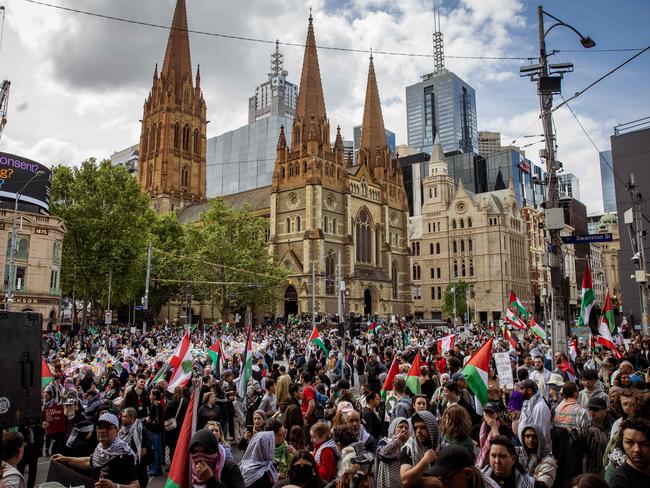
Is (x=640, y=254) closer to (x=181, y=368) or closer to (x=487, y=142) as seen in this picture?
(x=181, y=368)

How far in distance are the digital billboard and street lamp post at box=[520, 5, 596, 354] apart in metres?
32.4

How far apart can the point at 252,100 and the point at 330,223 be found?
11095cm

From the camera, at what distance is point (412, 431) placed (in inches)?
204

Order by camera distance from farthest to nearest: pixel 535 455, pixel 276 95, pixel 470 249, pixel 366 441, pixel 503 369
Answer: pixel 276 95
pixel 470 249
pixel 503 369
pixel 366 441
pixel 535 455

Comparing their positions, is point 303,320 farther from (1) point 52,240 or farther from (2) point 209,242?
(1) point 52,240

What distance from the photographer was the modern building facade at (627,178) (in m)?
30.1

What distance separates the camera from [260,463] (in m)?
5.29

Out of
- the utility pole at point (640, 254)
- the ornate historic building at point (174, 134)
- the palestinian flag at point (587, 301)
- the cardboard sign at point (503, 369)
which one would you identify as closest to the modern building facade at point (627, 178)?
the utility pole at point (640, 254)

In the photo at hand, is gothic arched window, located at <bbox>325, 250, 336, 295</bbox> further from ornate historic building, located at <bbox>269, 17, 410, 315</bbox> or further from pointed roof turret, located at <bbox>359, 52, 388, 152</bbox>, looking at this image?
pointed roof turret, located at <bbox>359, 52, 388, 152</bbox>

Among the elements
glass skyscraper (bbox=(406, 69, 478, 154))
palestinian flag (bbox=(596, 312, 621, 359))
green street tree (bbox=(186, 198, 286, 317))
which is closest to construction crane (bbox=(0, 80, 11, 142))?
green street tree (bbox=(186, 198, 286, 317))

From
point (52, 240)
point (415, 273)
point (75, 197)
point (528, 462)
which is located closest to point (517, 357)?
point (528, 462)

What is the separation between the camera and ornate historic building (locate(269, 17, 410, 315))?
55425 millimetres

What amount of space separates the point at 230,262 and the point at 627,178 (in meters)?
30.1

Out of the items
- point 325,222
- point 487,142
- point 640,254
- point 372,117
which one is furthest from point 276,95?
point 640,254
